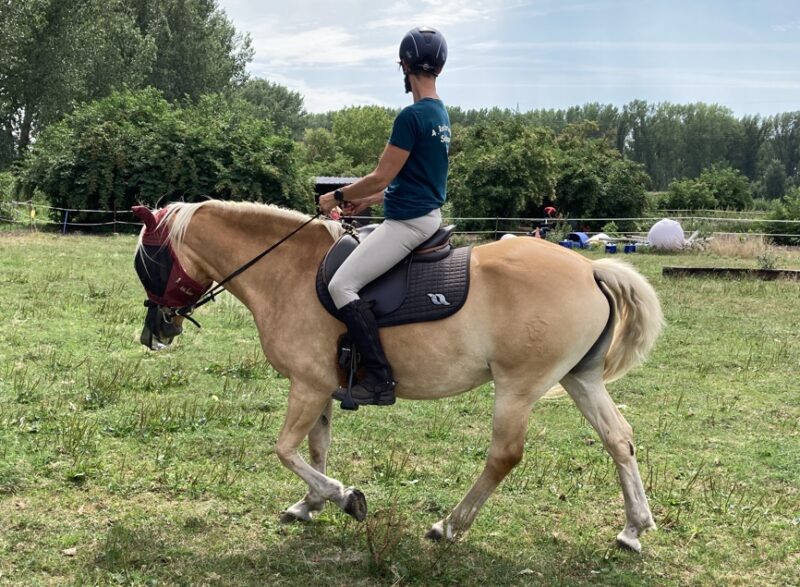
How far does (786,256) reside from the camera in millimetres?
26812

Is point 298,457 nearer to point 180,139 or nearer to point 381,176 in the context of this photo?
point 381,176

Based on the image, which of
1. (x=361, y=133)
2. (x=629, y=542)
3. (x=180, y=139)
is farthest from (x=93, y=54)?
(x=361, y=133)

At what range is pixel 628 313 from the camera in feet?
16.4

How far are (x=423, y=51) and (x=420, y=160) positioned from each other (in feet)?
2.22

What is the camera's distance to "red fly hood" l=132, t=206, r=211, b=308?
16.4 ft

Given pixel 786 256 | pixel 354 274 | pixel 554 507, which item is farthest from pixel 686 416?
pixel 786 256

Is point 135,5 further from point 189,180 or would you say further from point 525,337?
point 525,337

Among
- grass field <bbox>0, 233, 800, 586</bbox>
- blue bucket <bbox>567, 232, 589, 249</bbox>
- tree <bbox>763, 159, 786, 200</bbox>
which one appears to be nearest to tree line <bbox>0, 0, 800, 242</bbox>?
blue bucket <bbox>567, 232, 589, 249</bbox>

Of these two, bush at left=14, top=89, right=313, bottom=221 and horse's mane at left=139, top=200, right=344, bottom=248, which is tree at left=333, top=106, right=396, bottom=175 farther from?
horse's mane at left=139, top=200, right=344, bottom=248

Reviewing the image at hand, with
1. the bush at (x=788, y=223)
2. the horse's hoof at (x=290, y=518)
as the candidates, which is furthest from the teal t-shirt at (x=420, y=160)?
the bush at (x=788, y=223)

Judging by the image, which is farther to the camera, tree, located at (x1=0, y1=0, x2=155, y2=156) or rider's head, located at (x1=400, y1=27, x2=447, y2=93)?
tree, located at (x1=0, y1=0, x2=155, y2=156)

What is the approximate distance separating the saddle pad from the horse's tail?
100cm

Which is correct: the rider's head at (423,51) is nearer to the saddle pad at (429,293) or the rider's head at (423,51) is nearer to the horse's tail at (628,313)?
the saddle pad at (429,293)

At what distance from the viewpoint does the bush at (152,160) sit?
31438 millimetres
